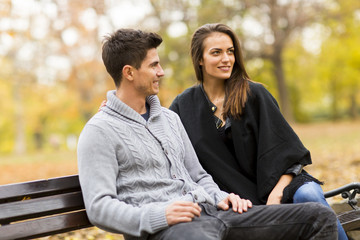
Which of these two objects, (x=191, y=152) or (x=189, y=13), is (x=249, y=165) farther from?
(x=189, y=13)

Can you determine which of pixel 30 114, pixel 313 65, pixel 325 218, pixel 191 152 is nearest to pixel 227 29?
pixel 191 152

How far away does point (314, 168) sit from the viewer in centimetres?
965

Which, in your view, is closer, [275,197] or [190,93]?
[275,197]

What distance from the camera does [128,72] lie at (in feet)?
9.83

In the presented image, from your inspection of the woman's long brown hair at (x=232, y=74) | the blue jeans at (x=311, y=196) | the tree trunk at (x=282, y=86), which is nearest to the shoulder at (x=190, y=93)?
the woman's long brown hair at (x=232, y=74)

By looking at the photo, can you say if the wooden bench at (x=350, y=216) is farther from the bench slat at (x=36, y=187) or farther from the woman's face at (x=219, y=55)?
the bench slat at (x=36, y=187)

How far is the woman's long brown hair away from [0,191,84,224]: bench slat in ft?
4.46

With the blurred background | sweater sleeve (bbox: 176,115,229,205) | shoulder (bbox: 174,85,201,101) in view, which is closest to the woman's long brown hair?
shoulder (bbox: 174,85,201,101)

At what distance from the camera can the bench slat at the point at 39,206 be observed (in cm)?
264

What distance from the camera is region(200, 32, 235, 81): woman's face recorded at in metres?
3.66

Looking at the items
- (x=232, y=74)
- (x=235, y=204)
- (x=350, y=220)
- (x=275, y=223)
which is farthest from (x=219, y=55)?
(x=350, y=220)

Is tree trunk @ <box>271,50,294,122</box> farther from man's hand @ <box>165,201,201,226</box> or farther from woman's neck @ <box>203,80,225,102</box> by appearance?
man's hand @ <box>165,201,201,226</box>

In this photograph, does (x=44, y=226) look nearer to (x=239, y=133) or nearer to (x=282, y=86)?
(x=239, y=133)

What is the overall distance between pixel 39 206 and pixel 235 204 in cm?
121
